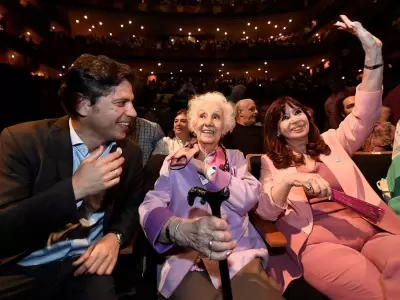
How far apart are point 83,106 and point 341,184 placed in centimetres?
162

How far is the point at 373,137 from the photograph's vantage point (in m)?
3.62

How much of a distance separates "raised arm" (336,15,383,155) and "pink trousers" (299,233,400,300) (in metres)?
0.70

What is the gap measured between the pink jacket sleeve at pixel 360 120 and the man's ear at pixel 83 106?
5.49 ft

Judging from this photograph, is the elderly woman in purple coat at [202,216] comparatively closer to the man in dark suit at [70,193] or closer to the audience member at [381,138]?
the man in dark suit at [70,193]

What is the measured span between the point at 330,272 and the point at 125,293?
3.73ft

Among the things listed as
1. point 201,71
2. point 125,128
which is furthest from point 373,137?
point 201,71

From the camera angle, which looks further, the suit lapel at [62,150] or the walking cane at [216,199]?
the suit lapel at [62,150]

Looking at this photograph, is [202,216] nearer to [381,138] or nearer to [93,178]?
[93,178]

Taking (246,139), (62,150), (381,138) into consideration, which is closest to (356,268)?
(62,150)

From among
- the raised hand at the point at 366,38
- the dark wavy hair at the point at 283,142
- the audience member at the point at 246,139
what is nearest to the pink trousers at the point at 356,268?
the dark wavy hair at the point at 283,142

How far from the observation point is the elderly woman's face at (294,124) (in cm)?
230

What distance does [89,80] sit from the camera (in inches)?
63.9

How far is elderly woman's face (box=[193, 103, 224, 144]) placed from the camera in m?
2.16

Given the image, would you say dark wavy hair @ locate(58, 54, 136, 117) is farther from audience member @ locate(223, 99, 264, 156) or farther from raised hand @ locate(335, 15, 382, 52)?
audience member @ locate(223, 99, 264, 156)
